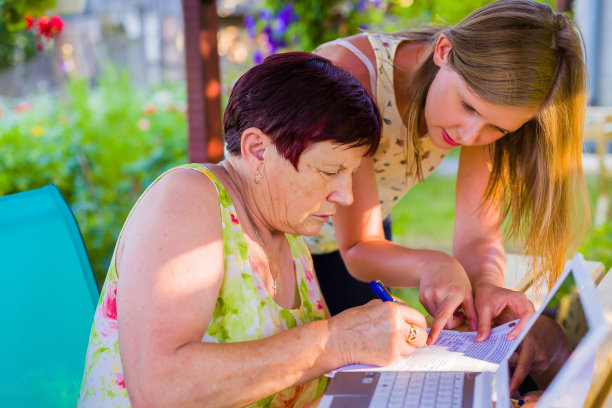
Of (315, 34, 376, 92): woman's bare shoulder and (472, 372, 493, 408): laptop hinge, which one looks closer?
(472, 372, 493, 408): laptop hinge

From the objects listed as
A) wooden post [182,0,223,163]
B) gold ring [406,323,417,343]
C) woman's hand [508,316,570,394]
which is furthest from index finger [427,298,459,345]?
wooden post [182,0,223,163]

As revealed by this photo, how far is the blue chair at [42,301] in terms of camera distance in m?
1.46

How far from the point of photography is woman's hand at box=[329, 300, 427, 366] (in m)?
1.25

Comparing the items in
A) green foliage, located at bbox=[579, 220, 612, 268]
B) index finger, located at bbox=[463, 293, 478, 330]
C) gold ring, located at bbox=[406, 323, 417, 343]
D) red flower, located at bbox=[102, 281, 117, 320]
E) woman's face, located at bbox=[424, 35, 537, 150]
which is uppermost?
woman's face, located at bbox=[424, 35, 537, 150]

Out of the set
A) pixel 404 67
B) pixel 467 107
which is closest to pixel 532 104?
pixel 467 107

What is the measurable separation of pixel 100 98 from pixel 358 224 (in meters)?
4.50

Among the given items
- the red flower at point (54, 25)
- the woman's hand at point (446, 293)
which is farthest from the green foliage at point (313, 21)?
the woman's hand at point (446, 293)

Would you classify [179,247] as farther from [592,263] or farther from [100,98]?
[100,98]

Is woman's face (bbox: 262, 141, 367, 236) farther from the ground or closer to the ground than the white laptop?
farther from the ground

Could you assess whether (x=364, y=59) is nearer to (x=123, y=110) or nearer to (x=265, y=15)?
(x=265, y=15)

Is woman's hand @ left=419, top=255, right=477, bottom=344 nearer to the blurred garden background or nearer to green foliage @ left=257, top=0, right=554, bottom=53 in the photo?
the blurred garden background

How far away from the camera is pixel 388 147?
198cm

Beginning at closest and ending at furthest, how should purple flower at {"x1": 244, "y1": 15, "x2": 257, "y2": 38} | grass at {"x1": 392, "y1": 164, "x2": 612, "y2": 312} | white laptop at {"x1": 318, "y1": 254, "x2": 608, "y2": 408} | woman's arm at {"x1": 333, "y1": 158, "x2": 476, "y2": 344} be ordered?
white laptop at {"x1": 318, "y1": 254, "x2": 608, "y2": 408}
woman's arm at {"x1": 333, "y1": 158, "x2": 476, "y2": 344}
purple flower at {"x1": 244, "y1": 15, "x2": 257, "y2": 38}
grass at {"x1": 392, "y1": 164, "x2": 612, "y2": 312}

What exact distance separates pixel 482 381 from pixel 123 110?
4938 millimetres
